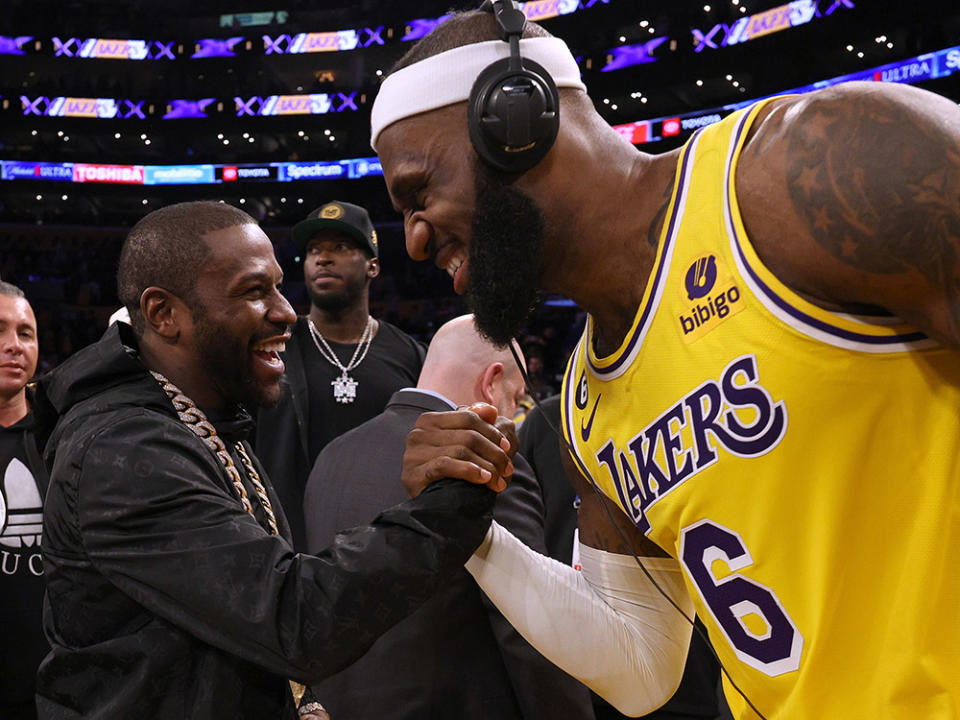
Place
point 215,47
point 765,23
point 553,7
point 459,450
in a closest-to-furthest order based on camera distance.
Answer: point 459,450
point 765,23
point 553,7
point 215,47

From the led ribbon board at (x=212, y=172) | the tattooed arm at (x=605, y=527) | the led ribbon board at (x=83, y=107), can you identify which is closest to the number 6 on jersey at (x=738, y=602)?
the tattooed arm at (x=605, y=527)

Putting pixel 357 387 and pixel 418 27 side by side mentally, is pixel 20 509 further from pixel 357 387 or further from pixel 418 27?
pixel 418 27

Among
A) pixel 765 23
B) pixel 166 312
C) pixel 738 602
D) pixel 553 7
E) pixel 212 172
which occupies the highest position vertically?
pixel 553 7

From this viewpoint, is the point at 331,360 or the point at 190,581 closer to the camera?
the point at 190,581

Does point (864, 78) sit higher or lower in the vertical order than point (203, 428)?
higher

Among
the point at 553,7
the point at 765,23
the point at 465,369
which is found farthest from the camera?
the point at 553,7

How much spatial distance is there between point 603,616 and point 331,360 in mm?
2790

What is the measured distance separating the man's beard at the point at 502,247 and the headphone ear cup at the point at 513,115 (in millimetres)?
53

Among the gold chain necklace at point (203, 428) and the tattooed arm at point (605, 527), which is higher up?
the gold chain necklace at point (203, 428)

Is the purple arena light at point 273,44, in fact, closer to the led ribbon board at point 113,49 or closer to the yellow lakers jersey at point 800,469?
the led ribbon board at point 113,49

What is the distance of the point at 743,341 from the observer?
137cm

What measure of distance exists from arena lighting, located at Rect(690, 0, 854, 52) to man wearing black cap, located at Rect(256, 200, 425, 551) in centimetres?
1721

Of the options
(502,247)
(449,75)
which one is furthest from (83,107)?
(502,247)

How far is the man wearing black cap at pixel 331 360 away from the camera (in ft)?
13.3
